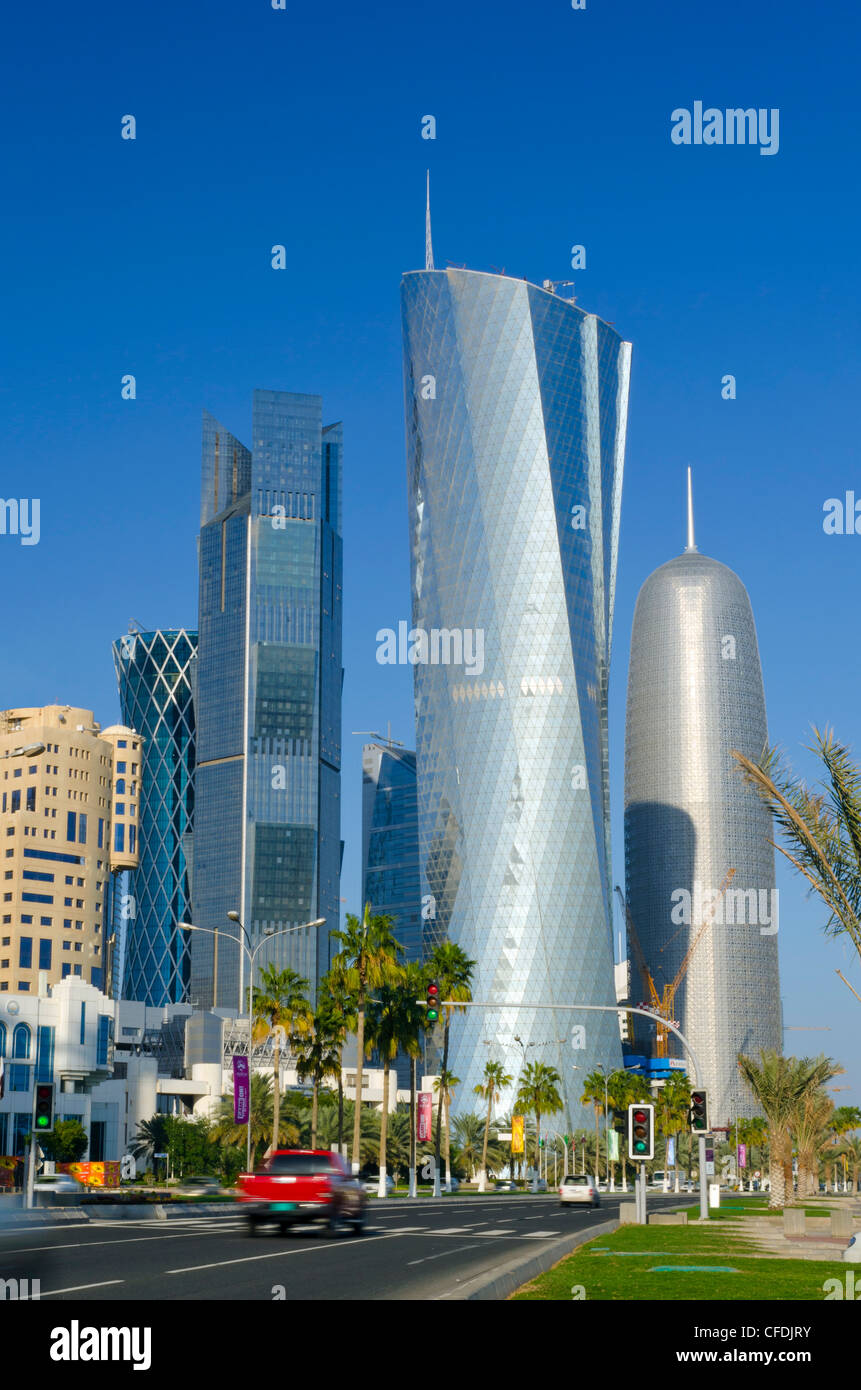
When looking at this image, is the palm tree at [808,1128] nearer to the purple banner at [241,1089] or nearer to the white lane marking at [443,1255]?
the purple banner at [241,1089]

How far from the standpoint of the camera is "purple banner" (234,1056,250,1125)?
59.1 meters

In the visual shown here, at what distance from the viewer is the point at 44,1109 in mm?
46094

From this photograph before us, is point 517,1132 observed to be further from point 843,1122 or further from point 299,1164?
point 299,1164

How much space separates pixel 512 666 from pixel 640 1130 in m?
152

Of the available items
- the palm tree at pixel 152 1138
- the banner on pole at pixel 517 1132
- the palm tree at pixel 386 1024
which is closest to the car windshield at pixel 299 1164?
the palm tree at pixel 386 1024

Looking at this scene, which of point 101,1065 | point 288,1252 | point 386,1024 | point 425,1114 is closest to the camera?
point 288,1252

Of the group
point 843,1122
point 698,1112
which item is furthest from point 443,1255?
point 843,1122

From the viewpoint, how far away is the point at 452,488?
191500 mm

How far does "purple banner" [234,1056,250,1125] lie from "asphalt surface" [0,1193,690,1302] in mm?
15949

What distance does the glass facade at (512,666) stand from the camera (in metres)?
188

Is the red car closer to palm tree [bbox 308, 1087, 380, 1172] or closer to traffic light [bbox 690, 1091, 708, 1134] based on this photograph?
traffic light [bbox 690, 1091, 708, 1134]

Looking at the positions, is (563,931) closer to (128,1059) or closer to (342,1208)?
(128,1059)
